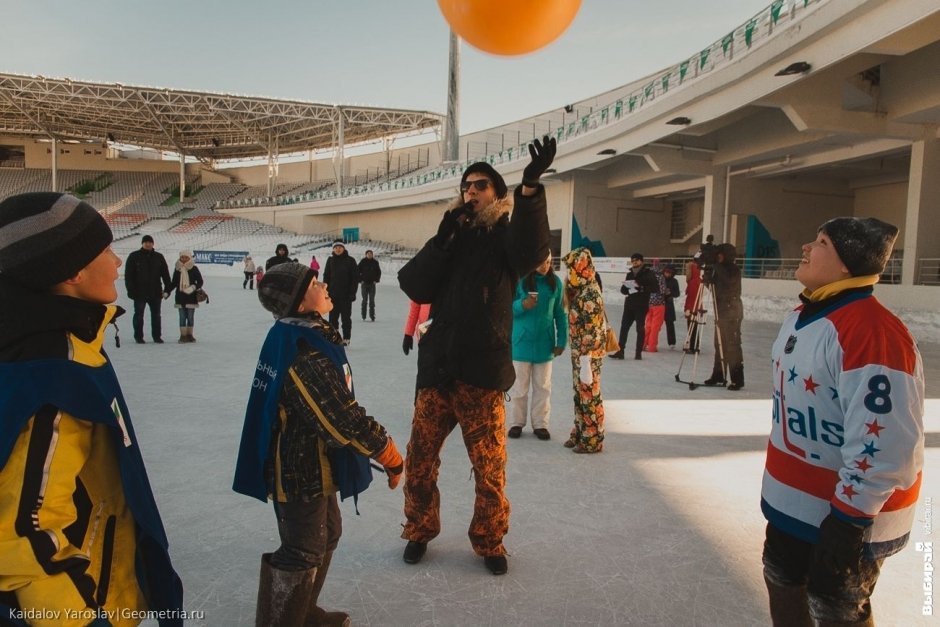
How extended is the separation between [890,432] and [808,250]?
21.2 inches

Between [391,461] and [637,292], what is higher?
[637,292]

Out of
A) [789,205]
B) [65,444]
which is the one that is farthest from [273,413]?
[789,205]

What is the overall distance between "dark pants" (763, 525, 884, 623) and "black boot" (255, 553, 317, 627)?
Result: 1349 mm

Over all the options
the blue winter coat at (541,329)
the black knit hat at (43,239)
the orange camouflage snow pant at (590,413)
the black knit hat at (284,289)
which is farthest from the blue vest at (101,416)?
the blue winter coat at (541,329)

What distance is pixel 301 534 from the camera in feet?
5.96

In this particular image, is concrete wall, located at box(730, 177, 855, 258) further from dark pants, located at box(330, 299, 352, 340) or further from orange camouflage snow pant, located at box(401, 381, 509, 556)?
orange camouflage snow pant, located at box(401, 381, 509, 556)

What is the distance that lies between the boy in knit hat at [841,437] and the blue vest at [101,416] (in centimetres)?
150

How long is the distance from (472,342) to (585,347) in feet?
6.23

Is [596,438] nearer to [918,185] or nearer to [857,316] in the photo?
[857,316]

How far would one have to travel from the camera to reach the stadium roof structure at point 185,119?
134 feet

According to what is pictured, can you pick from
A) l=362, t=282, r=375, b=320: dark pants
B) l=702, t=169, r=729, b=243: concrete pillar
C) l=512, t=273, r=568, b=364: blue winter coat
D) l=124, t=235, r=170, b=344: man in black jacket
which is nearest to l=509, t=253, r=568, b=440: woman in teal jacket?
l=512, t=273, r=568, b=364: blue winter coat

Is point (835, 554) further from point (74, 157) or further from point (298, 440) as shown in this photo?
point (74, 157)

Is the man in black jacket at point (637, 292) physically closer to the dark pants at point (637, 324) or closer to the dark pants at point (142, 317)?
the dark pants at point (637, 324)

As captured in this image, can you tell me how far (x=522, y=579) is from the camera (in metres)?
2.43
